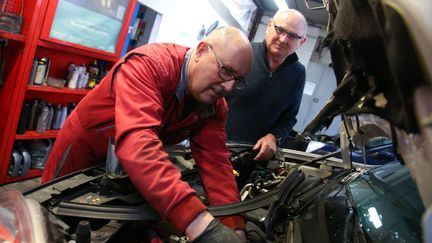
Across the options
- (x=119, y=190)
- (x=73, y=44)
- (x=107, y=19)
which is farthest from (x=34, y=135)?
(x=119, y=190)

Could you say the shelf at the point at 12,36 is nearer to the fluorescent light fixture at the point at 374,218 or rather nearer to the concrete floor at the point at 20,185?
the concrete floor at the point at 20,185

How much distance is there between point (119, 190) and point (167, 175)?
365 millimetres

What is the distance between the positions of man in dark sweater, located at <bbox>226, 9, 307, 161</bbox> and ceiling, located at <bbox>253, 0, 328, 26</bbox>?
4.01m

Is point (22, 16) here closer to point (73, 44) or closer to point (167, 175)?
point (73, 44)

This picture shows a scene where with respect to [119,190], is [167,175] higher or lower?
higher

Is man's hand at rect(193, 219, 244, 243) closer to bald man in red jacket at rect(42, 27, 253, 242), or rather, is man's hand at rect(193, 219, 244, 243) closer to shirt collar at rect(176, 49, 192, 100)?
bald man in red jacket at rect(42, 27, 253, 242)

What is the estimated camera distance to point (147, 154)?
3.53 feet

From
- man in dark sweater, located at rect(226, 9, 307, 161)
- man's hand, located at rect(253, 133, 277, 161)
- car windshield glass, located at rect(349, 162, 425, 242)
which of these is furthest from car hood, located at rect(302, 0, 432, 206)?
man in dark sweater, located at rect(226, 9, 307, 161)

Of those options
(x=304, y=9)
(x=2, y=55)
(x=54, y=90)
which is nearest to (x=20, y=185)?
(x=54, y=90)

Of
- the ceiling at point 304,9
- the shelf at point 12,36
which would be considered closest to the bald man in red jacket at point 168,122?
the shelf at point 12,36

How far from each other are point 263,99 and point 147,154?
1612 mm

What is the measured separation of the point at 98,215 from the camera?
43.7 inches

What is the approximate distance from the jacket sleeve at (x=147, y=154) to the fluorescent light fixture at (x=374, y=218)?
62 cm

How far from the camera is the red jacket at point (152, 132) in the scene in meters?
1.05
